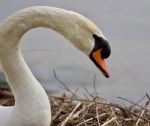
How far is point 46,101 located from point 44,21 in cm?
55

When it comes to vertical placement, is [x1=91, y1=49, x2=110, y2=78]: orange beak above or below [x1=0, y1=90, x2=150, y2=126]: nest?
above

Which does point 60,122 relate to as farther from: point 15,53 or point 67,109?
point 15,53

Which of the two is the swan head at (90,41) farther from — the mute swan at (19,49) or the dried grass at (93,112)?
the dried grass at (93,112)

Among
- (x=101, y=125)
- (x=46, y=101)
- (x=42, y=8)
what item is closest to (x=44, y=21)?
(x=42, y=8)

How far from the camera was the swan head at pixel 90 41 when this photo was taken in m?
3.46

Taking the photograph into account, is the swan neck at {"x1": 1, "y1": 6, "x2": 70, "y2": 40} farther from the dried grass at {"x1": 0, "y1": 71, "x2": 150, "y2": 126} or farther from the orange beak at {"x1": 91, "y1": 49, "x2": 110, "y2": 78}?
the dried grass at {"x1": 0, "y1": 71, "x2": 150, "y2": 126}

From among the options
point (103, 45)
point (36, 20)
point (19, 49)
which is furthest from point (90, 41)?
point (19, 49)

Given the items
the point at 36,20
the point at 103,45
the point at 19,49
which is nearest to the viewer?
the point at 103,45

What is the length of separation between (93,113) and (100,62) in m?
1.53

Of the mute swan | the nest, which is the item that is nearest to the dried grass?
the nest

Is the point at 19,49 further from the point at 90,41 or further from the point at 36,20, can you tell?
the point at 90,41

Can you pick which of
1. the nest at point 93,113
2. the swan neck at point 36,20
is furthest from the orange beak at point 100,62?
the nest at point 93,113

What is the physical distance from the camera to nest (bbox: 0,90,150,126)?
4.74 meters

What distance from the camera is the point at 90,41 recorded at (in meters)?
3.49
